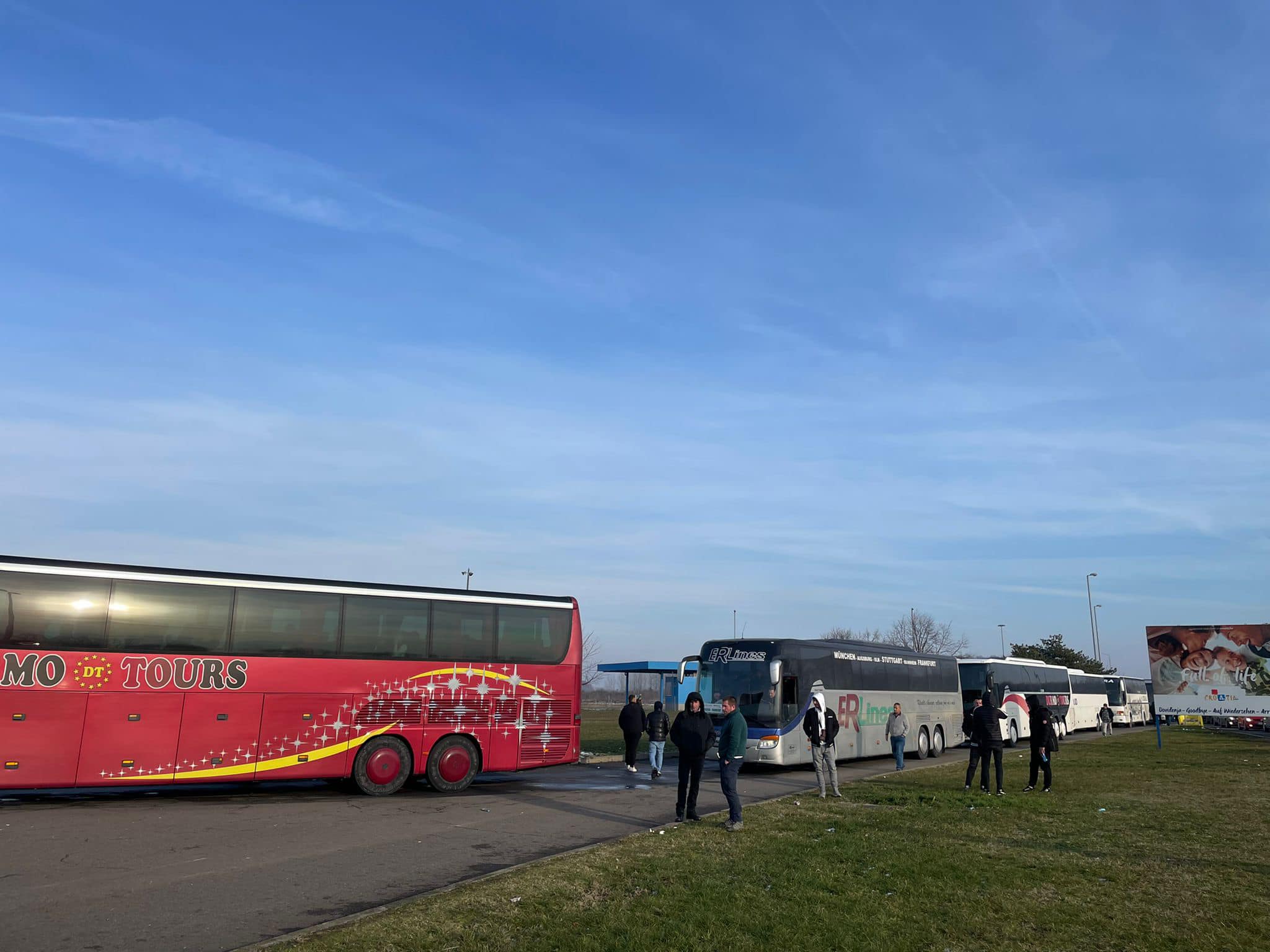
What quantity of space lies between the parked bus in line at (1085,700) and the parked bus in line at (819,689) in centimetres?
1952

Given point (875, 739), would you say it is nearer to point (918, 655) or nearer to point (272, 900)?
point (918, 655)

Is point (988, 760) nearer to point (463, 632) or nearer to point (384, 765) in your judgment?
point (463, 632)

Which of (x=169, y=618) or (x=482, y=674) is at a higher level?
(x=169, y=618)

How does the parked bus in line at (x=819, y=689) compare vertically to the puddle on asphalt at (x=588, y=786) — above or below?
above

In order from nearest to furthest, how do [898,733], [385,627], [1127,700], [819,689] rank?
[385,627] → [898,733] → [819,689] → [1127,700]

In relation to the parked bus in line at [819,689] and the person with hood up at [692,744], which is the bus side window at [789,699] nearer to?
the parked bus in line at [819,689]

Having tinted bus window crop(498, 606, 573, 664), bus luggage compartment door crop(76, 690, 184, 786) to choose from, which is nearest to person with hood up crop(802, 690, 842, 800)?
tinted bus window crop(498, 606, 573, 664)

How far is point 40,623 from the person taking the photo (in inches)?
550

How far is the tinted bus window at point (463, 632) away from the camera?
1733 centimetres

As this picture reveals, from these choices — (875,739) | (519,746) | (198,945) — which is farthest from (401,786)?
(875,739)

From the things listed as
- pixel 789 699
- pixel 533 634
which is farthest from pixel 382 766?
pixel 789 699

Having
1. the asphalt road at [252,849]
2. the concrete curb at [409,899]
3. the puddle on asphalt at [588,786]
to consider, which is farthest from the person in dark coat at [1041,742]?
the puddle on asphalt at [588,786]

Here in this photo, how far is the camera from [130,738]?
46.9ft

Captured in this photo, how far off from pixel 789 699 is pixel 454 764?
8.81 meters
